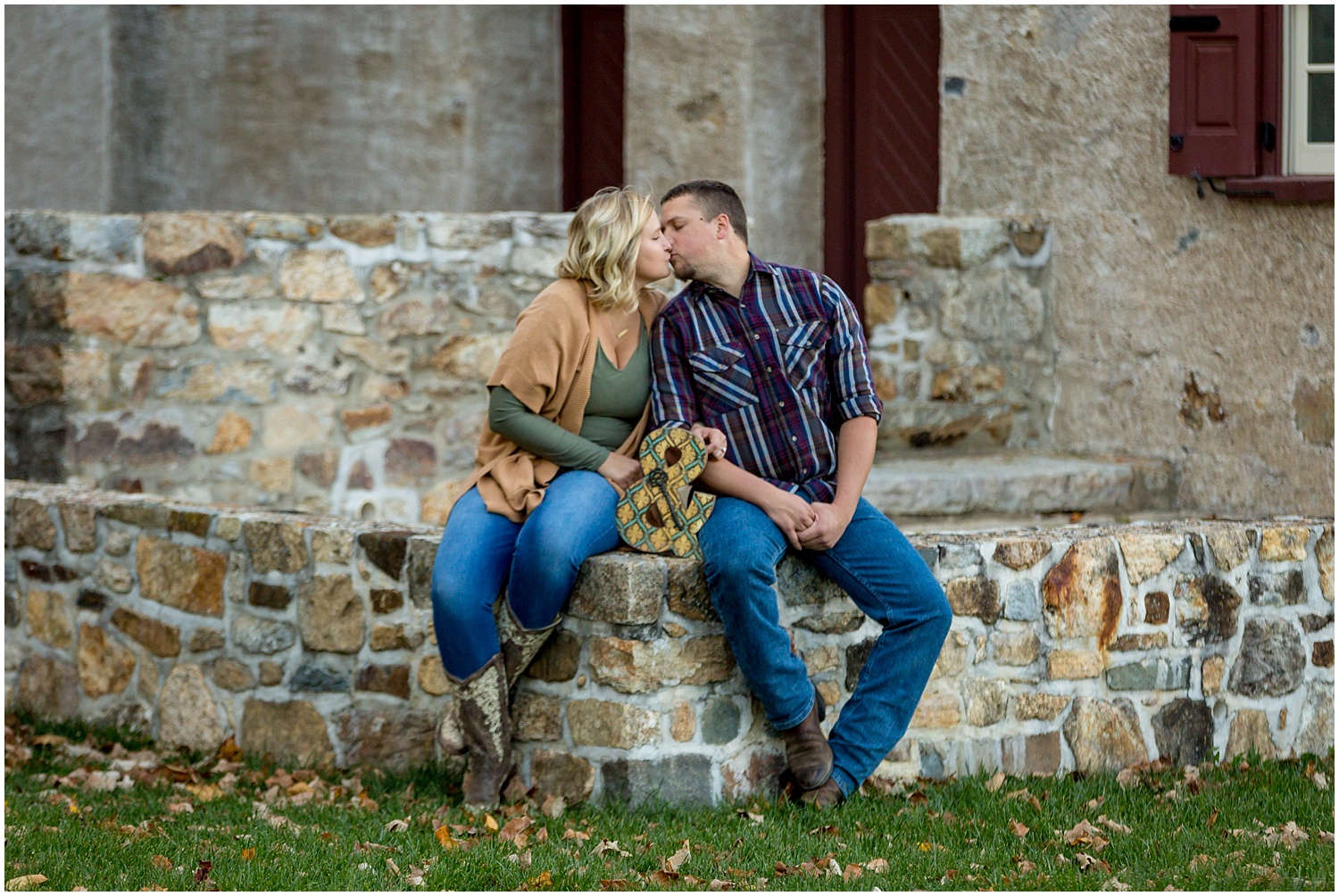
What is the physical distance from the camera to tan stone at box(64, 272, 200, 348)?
5484 millimetres

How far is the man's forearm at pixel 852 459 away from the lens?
3713 mm

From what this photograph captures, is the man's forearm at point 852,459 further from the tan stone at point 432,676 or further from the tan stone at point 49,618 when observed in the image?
the tan stone at point 49,618

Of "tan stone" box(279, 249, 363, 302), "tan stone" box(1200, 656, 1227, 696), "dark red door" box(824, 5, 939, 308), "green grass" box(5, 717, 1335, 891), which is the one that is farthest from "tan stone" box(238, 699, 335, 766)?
"dark red door" box(824, 5, 939, 308)

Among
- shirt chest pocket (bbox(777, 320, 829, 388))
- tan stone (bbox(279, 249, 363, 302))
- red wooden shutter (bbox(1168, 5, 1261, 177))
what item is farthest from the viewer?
tan stone (bbox(279, 249, 363, 302))

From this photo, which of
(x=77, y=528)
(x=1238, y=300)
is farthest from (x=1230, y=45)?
(x=77, y=528)

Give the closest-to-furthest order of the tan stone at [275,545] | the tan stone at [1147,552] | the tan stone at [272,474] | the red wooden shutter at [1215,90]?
1. the tan stone at [1147,552]
2. the tan stone at [275,545]
3. the red wooden shutter at [1215,90]
4. the tan stone at [272,474]

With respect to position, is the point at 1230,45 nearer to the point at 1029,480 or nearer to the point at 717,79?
the point at 1029,480

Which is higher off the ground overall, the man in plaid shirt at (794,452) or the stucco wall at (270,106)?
the stucco wall at (270,106)

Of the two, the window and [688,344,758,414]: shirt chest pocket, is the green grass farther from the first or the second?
the window

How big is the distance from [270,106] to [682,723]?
20.2 ft

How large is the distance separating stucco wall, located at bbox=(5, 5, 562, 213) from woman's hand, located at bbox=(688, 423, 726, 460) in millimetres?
5663

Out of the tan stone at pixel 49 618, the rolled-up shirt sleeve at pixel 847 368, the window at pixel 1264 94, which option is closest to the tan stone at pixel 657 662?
the rolled-up shirt sleeve at pixel 847 368

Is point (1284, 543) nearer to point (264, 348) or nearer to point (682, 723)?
point (682, 723)

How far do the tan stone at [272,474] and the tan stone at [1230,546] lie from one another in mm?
3463
